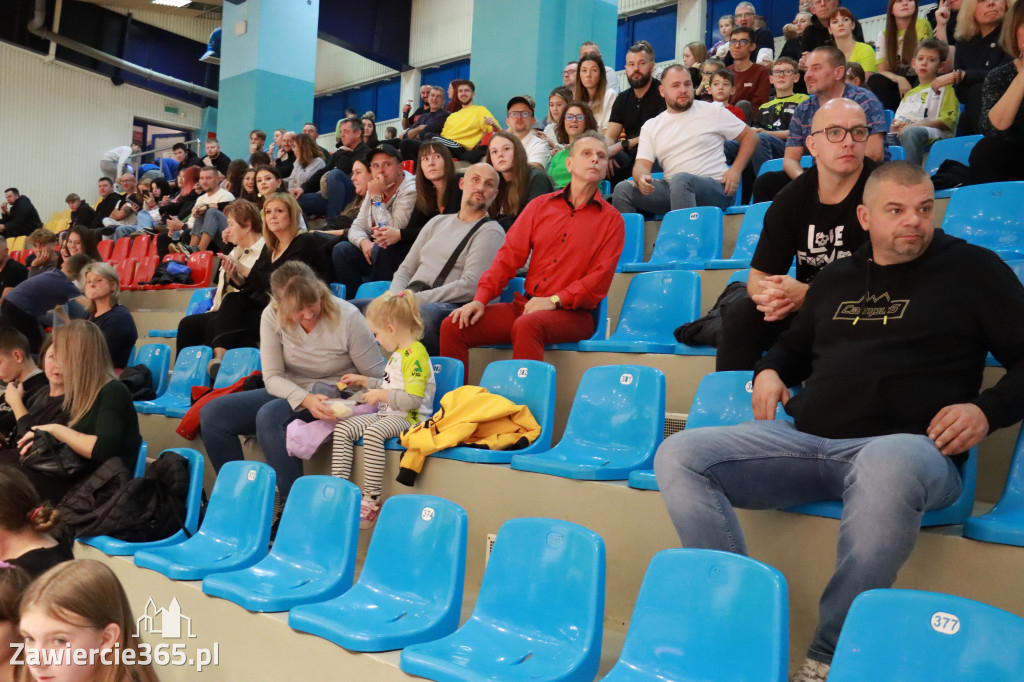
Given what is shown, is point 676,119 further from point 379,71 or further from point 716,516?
point 379,71

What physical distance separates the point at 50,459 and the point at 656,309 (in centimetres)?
241

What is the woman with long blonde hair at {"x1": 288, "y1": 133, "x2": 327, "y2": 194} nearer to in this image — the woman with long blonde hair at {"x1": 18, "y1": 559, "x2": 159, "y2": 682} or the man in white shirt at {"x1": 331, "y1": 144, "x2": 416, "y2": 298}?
the man in white shirt at {"x1": 331, "y1": 144, "x2": 416, "y2": 298}

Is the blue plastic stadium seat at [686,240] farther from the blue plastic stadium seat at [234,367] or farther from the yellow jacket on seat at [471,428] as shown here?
the blue plastic stadium seat at [234,367]

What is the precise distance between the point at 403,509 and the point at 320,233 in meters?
3.27

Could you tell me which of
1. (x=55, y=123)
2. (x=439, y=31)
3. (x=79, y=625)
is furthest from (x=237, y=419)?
(x=55, y=123)

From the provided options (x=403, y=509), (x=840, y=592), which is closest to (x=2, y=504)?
(x=403, y=509)

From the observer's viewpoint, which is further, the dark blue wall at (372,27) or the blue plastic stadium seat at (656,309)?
the dark blue wall at (372,27)

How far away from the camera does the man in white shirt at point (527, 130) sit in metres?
5.35

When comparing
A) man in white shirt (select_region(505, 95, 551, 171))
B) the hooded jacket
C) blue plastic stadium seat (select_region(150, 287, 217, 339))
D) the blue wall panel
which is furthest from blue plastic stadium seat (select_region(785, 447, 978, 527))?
the blue wall panel

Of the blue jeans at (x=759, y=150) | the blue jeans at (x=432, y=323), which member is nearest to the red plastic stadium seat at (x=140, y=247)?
the blue jeans at (x=432, y=323)

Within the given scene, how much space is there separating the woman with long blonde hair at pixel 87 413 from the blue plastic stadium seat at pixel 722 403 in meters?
2.06

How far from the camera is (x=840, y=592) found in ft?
5.26

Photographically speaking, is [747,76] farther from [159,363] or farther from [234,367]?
[159,363]

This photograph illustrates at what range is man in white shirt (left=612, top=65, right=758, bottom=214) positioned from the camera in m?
4.49
